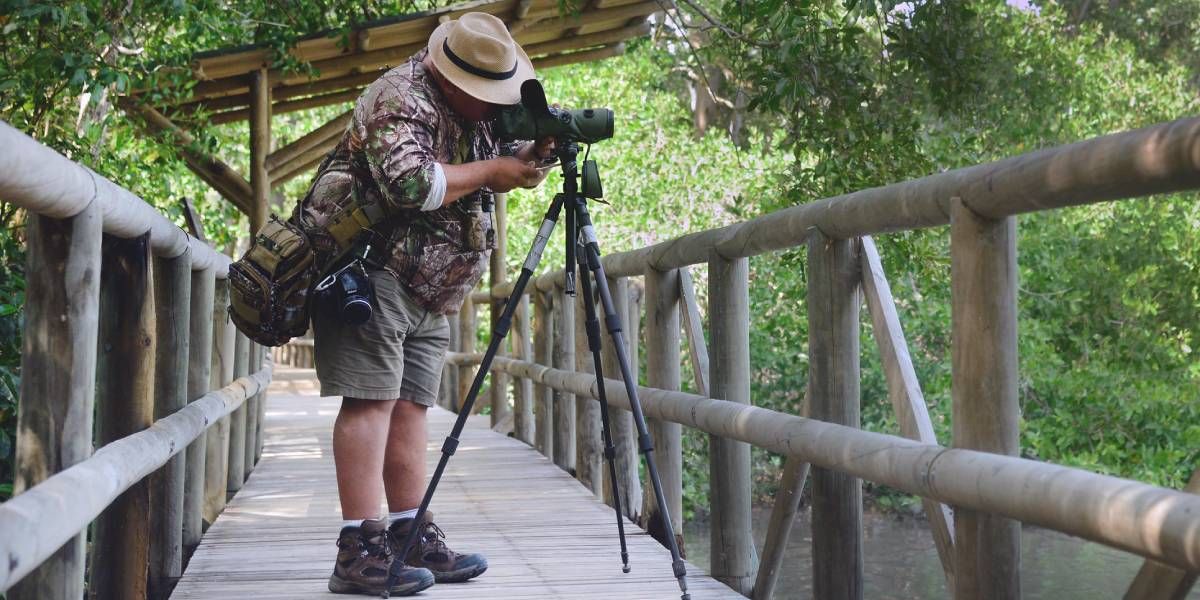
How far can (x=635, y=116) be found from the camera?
17938mm

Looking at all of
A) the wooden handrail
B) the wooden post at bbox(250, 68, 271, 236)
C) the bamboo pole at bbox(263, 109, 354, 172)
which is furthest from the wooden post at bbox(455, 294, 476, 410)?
the wooden handrail

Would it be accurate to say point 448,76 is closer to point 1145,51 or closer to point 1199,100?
point 1199,100

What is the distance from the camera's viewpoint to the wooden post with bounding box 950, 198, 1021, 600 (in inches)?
87.9

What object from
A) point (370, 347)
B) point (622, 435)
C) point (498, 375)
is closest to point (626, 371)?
point (370, 347)

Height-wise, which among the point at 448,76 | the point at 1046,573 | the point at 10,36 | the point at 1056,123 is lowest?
the point at 1046,573

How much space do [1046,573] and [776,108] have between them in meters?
8.61

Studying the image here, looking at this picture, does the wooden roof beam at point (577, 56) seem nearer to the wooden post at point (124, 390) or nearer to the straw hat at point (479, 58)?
the straw hat at point (479, 58)

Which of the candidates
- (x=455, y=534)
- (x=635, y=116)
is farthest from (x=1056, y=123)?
(x=455, y=534)

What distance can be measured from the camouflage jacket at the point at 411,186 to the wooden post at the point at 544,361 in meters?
3.27

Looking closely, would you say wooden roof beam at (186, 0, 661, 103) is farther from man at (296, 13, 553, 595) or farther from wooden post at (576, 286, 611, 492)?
man at (296, 13, 553, 595)

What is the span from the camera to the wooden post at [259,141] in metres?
9.42

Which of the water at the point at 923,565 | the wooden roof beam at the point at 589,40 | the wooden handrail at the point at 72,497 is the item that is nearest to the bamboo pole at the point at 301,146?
the wooden roof beam at the point at 589,40

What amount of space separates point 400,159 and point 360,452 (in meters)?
0.73

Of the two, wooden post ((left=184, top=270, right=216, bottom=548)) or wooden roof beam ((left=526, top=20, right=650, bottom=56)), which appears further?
wooden roof beam ((left=526, top=20, right=650, bottom=56))
